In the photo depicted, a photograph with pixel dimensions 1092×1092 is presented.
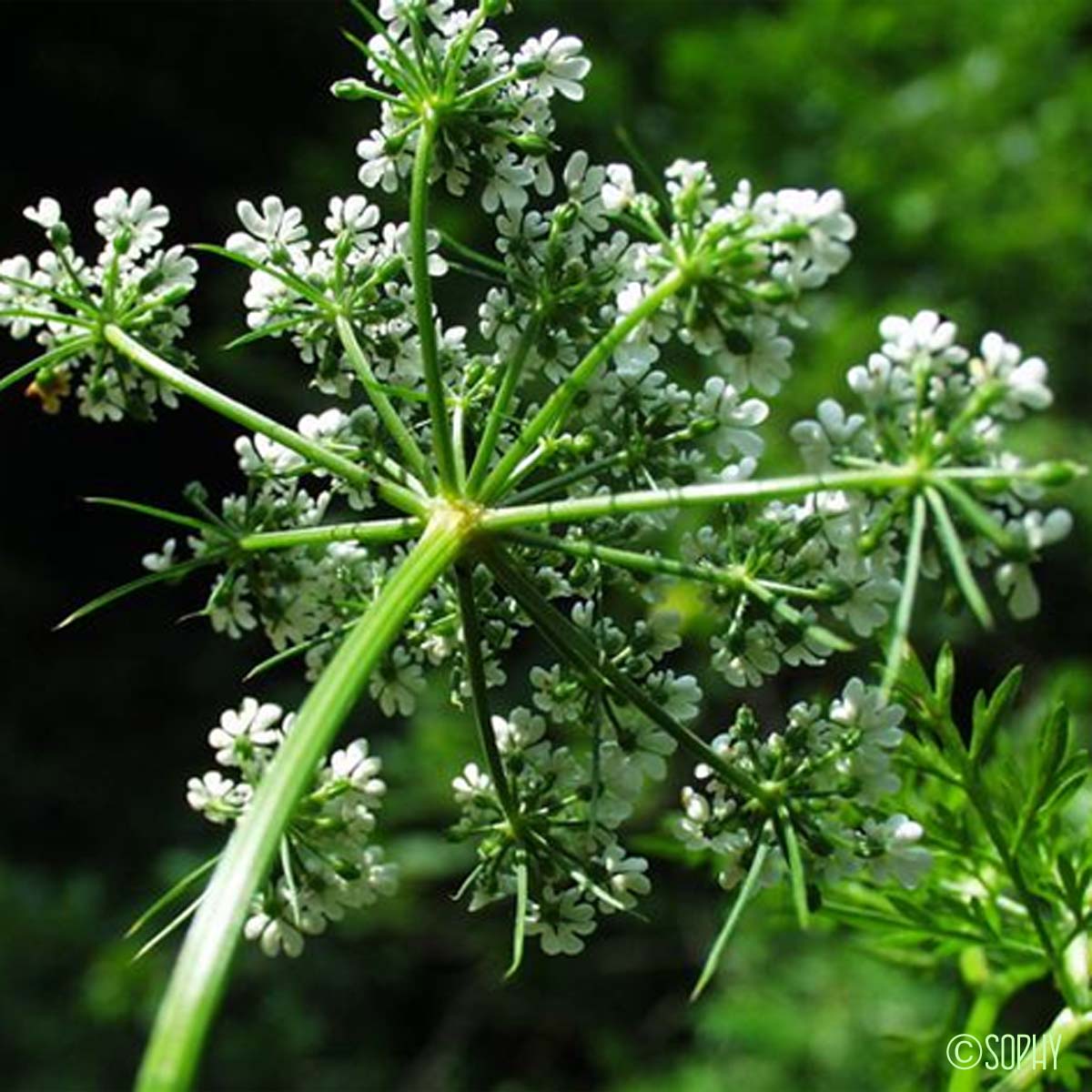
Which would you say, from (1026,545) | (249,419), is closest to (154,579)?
(249,419)

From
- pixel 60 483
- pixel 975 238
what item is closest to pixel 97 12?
pixel 60 483

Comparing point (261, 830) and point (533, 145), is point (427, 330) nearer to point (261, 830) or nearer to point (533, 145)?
point (533, 145)

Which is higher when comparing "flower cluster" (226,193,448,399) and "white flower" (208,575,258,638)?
"flower cluster" (226,193,448,399)

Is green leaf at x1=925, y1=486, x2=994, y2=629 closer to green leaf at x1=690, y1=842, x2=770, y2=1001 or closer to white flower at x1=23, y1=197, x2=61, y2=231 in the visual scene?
green leaf at x1=690, y1=842, x2=770, y2=1001

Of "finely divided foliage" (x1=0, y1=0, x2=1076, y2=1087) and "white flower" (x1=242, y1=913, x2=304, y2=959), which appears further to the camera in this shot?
"white flower" (x1=242, y1=913, x2=304, y2=959)

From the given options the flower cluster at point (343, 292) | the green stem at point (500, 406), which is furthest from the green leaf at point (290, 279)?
the green stem at point (500, 406)

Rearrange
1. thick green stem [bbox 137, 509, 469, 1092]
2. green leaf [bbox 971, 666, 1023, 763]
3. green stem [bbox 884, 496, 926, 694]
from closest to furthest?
1. thick green stem [bbox 137, 509, 469, 1092]
2. green stem [bbox 884, 496, 926, 694]
3. green leaf [bbox 971, 666, 1023, 763]

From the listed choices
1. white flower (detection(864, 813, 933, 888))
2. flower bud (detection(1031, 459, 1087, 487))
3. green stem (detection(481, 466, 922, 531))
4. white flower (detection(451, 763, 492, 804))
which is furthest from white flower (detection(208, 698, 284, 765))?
flower bud (detection(1031, 459, 1087, 487))
